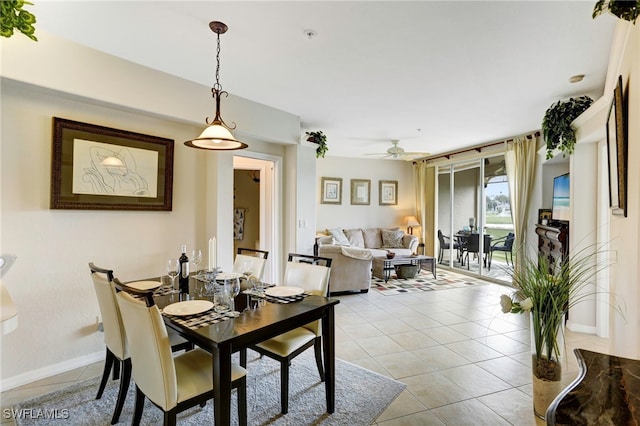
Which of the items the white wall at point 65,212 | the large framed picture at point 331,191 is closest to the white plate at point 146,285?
the white wall at point 65,212

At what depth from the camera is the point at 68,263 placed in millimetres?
2654

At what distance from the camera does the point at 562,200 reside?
13.6 feet

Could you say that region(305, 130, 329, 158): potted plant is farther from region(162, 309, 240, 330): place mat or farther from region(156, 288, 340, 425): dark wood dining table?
region(162, 309, 240, 330): place mat

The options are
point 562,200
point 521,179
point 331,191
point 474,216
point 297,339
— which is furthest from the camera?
point 331,191

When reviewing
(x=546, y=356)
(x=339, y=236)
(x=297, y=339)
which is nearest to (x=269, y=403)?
(x=297, y=339)

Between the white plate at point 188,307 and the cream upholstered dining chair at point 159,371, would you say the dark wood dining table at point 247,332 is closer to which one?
the white plate at point 188,307

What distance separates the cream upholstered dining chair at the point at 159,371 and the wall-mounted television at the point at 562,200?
4157 mm

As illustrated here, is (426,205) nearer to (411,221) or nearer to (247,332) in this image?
(411,221)

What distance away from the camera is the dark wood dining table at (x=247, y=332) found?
58.1 inches

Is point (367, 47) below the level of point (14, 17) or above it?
above

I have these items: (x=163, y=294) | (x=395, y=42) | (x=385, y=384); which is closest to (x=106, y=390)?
(x=163, y=294)

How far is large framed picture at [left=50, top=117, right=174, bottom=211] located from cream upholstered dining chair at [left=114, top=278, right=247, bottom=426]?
150cm

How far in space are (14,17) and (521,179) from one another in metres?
6.20

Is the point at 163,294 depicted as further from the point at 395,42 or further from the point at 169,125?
the point at 395,42
